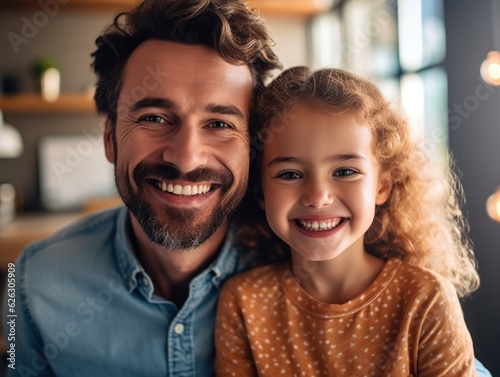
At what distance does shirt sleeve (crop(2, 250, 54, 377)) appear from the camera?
135cm

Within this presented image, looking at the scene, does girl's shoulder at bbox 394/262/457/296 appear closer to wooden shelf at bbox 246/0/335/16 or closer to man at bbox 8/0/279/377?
man at bbox 8/0/279/377

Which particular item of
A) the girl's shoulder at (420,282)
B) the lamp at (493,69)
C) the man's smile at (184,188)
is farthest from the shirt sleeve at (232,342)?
the lamp at (493,69)

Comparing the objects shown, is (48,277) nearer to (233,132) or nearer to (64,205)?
(233,132)

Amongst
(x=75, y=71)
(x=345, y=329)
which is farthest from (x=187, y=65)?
(x=75, y=71)

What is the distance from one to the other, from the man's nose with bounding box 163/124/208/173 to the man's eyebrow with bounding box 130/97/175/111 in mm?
61

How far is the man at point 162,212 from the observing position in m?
1.20

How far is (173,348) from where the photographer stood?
48.7 inches

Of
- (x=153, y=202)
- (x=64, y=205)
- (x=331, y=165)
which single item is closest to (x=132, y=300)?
(x=153, y=202)

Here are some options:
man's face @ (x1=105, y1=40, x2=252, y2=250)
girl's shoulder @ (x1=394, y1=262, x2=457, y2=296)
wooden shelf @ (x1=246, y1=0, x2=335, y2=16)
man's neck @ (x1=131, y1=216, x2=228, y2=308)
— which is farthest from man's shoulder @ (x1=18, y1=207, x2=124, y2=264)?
wooden shelf @ (x1=246, y1=0, x2=335, y2=16)

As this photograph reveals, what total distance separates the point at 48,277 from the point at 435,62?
6.58 feet

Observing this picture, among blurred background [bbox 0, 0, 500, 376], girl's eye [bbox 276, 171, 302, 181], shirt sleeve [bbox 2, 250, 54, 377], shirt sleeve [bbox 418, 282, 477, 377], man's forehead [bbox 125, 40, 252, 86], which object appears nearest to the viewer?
shirt sleeve [bbox 418, 282, 477, 377]

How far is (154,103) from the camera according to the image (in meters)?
1.20

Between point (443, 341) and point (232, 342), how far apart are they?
47cm

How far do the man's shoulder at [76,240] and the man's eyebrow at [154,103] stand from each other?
0.40 metres
